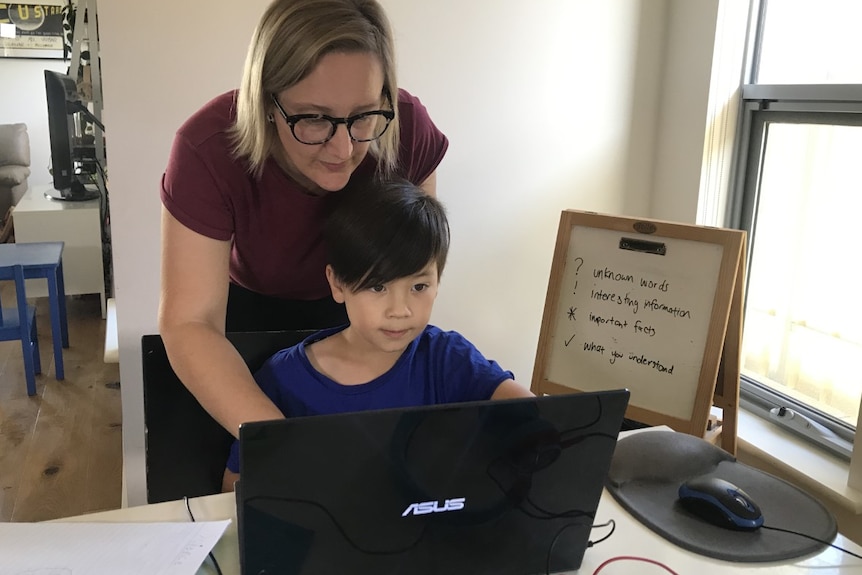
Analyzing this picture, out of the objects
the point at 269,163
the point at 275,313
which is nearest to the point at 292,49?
the point at 269,163

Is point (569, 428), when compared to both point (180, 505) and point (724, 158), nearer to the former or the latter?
point (180, 505)

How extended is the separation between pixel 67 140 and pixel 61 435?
1.77 meters

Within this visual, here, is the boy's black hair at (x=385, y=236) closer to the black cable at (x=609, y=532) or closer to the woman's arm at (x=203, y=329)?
the woman's arm at (x=203, y=329)

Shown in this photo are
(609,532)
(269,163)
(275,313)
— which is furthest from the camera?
(275,313)

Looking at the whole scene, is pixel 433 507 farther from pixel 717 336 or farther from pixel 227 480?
pixel 717 336

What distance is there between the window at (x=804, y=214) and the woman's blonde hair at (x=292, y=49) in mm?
1130

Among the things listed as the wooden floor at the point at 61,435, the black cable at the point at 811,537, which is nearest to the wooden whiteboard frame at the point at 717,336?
the black cable at the point at 811,537

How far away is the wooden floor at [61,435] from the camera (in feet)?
7.59

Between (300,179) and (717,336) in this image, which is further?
(717,336)

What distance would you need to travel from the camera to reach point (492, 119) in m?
2.06

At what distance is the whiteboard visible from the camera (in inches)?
60.9

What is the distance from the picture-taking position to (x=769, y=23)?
73.9 inches

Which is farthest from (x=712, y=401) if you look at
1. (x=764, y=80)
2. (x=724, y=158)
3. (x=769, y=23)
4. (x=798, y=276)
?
(x=769, y=23)

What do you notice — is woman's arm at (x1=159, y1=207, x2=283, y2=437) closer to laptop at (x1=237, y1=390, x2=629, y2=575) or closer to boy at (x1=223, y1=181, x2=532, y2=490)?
boy at (x1=223, y1=181, x2=532, y2=490)
